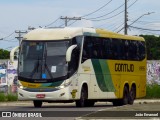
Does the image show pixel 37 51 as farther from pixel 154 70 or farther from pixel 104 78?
pixel 154 70

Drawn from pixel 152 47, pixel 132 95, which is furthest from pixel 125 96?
pixel 152 47

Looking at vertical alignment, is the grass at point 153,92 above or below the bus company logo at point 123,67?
below

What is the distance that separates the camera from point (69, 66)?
2828 cm

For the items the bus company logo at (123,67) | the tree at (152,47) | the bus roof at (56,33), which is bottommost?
the bus company logo at (123,67)

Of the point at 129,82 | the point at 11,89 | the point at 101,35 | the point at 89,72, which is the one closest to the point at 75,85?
the point at 89,72

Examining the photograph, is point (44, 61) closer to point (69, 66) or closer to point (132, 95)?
point (69, 66)

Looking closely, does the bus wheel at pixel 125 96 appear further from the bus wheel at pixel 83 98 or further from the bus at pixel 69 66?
the bus wheel at pixel 83 98

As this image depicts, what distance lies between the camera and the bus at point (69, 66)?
28.2 metres

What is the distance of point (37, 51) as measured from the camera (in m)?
28.6

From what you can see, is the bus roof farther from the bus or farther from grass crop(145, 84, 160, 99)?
grass crop(145, 84, 160, 99)

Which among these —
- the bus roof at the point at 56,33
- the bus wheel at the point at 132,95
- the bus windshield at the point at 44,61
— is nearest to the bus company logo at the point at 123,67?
the bus wheel at the point at 132,95

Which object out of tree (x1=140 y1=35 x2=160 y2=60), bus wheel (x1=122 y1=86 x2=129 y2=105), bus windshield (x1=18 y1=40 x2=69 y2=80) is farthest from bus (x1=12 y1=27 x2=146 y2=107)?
tree (x1=140 y1=35 x2=160 y2=60)

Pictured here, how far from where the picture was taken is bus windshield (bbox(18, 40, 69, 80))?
2819cm

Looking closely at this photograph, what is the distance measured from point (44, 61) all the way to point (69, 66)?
1147 millimetres
